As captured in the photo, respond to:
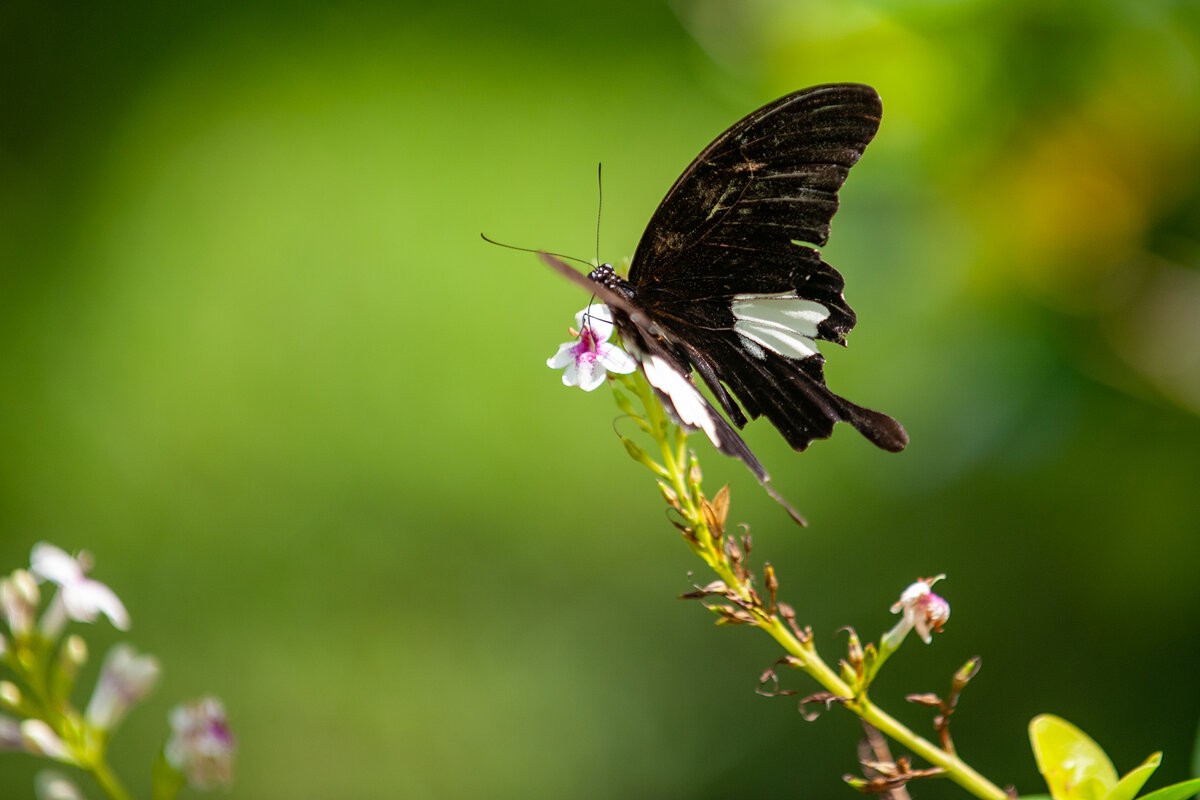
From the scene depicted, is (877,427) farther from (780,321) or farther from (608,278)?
(608,278)

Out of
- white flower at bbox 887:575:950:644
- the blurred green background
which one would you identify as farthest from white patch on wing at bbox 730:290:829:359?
the blurred green background

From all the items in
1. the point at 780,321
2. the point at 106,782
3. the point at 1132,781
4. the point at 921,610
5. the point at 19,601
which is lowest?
the point at 106,782

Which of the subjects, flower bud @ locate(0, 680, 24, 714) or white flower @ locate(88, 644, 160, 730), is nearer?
flower bud @ locate(0, 680, 24, 714)

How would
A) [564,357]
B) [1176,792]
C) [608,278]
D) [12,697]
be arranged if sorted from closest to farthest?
1. [1176,792]
2. [564,357]
3. [12,697]
4. [608,278]

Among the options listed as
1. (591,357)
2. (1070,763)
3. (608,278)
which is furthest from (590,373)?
(1070,763)

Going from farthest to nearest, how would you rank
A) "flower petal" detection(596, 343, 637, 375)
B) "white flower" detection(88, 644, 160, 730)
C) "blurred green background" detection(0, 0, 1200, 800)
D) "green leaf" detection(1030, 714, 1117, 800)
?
1. "blurred green background" detection(0, 0, 1200, 800)
2. "white flower" detection(88, 644, 160, 730)
3. "flower petal" detection(596, 343, 637, 375)
4. "green leaf" detection(1030, 714, 1117, 800)

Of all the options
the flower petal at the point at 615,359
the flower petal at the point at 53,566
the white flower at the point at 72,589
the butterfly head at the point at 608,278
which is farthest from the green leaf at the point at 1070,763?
the flower petal at the point at 53,566

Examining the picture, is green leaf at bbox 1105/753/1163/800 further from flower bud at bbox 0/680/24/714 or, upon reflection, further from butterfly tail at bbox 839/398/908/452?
flower bud at bbox 0/680/24/714
